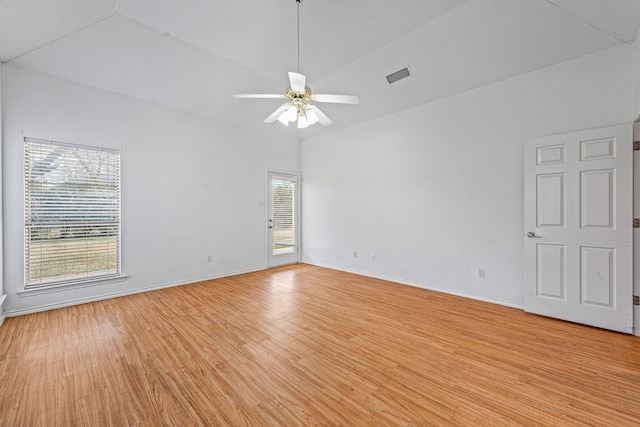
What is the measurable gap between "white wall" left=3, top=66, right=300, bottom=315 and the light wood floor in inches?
35.3

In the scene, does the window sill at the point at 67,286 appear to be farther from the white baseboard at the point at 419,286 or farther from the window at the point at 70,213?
the white baseboard at the point at 419,286

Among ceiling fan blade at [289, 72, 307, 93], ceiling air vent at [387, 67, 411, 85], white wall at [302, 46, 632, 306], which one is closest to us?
ceiling fan blade at [289, 72, 307, 93]

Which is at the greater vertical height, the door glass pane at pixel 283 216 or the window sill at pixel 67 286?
the door glass pane at pixel 283 216

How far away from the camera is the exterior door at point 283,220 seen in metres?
5.86

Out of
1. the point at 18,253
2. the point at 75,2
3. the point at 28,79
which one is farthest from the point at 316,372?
the point at 28,79

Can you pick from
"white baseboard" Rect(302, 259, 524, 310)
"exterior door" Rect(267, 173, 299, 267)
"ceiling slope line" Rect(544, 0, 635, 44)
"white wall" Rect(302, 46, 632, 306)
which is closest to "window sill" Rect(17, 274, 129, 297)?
"exterior door" Rect(267, 173, 299, 267)

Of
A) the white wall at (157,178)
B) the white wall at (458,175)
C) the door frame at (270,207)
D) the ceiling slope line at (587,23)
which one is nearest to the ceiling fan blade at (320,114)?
the white wall at (458,175)

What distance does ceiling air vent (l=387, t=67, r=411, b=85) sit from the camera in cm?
374

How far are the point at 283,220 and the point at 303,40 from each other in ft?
12.4

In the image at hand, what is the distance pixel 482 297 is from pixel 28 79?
675 centimetres

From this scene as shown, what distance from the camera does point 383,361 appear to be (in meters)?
2.22

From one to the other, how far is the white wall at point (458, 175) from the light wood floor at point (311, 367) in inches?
32.4

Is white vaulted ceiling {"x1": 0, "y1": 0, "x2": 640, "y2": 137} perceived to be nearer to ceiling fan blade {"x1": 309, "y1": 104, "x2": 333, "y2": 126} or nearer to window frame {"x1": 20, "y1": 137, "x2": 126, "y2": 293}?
window frame {"x1": 20, "y1": 137, "x2": 126, "y2": 293}

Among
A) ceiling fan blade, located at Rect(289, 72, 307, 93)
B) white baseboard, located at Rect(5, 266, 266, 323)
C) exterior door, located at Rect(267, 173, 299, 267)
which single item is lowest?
white baseboard, located at Rect(5, 266, 266, 323)
